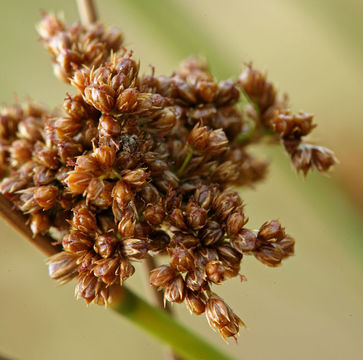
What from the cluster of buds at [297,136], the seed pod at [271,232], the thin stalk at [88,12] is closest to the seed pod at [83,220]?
the seed pod at [271,232]

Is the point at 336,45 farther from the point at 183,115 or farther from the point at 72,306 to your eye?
the point at 72,306

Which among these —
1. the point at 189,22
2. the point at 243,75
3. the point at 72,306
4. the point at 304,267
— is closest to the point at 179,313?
the point at 72,306

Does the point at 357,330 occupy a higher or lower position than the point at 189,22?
lower

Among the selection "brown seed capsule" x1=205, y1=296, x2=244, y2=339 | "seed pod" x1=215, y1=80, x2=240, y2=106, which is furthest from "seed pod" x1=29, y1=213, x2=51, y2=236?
"seed pod" x1=215, y1=80, x2=240, y2=106

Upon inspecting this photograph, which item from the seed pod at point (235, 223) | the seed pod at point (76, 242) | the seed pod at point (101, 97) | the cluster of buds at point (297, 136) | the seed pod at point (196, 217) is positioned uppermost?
the cluster of buds at point (297, 136)

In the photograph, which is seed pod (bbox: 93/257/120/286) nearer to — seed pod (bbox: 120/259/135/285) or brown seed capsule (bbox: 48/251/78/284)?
seed pod (bbox: 120/259/135/285)

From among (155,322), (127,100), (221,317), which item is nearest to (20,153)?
(127,100)

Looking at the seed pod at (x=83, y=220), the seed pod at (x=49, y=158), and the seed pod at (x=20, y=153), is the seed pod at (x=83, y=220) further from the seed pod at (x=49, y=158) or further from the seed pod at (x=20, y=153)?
the seed pod at (x=20, y=153)
